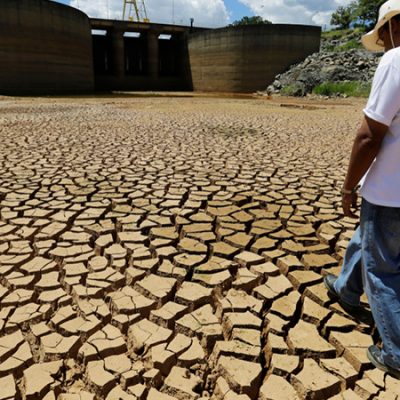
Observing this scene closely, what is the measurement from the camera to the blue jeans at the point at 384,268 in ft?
4.52

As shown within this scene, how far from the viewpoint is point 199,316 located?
1861 mm

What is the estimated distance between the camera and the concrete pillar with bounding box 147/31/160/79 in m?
29.4

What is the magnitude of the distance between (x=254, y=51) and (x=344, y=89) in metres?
7.88

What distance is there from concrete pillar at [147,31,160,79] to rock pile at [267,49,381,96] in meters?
10.2

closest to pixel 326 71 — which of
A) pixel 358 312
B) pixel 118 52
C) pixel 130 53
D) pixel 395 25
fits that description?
pixel 118 52

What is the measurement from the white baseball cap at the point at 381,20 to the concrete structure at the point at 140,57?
98.1 ft

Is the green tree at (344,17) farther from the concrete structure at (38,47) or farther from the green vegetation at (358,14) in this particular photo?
the concrete structure at (38,47)

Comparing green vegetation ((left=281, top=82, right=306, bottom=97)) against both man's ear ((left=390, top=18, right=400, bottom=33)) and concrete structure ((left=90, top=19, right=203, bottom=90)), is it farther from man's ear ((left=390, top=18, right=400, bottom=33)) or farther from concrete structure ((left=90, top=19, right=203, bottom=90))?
man's ear ((left=390, top=18, right=400, bottom=33))

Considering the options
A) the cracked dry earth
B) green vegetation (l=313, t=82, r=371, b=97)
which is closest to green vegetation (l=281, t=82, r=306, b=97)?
green vegetation (l=313, t=82, r=371, b=97)

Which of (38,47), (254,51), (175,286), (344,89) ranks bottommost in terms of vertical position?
(175,286)

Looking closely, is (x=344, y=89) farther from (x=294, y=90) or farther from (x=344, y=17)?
(x=344, y=17)

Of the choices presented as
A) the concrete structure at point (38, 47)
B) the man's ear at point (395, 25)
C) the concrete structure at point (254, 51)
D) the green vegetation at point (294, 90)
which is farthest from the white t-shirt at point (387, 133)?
the concrete structure at point (254, 51)

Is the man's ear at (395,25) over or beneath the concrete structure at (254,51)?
beneath

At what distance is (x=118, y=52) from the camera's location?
2866 cm
